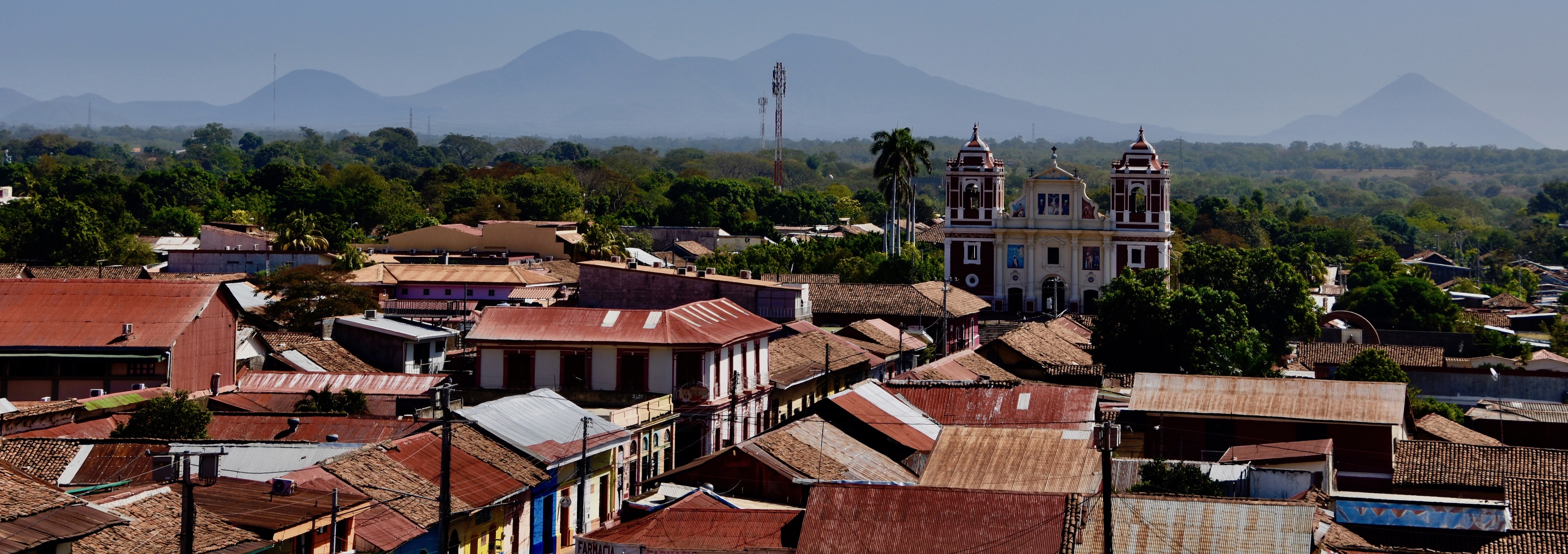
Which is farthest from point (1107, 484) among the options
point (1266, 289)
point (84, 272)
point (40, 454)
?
point (84, 272)

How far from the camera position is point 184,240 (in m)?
94.9

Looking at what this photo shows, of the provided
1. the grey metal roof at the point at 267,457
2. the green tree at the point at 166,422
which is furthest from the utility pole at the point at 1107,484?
the green tree at the point at 166,422

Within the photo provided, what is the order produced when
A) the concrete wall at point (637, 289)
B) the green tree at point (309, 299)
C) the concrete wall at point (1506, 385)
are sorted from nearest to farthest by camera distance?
the concrete wall at point (637, 289), the green tree at point (309, 299), the concrete wall at point (1506, 385)

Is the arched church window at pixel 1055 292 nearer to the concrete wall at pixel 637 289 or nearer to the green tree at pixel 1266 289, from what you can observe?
the green tree at pixel 1266 289

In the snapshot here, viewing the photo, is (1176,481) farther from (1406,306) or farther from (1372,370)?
(1406,306)

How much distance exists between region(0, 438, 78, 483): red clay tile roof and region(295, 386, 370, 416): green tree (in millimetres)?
7416

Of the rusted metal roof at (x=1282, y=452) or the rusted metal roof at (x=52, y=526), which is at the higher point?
the rusted metal roof at (x=52, y=526)

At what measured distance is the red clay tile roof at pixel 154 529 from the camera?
19469 mm

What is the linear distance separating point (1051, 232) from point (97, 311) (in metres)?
52.7

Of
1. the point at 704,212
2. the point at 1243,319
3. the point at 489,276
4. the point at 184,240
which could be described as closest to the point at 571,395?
the point at 1243,319

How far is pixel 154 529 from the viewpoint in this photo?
20234 millimetres

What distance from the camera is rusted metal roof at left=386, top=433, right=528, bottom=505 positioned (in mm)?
26188

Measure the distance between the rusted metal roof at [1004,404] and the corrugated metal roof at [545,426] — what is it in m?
7.81

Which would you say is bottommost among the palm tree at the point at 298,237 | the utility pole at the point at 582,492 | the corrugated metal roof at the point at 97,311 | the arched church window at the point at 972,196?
the utility pole at the point at 582,492
